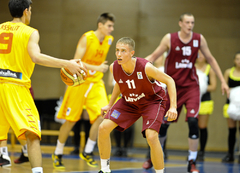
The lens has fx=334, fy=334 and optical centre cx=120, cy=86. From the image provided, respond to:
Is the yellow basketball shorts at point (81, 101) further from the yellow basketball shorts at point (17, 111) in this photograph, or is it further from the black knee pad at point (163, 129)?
the yellow basketball shorts at point (17, 111)

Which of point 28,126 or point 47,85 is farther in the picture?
point 47,85

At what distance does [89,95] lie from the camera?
5.23 meters

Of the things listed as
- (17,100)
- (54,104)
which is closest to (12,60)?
(17,100)

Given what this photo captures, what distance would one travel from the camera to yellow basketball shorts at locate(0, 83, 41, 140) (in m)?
3.06

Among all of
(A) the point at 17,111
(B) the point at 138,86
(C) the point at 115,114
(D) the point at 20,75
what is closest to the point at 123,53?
(B) the point at 138,86

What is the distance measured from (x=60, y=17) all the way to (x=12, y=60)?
241 inches

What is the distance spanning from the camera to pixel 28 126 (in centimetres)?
304

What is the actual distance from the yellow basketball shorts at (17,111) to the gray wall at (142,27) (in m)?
5.83

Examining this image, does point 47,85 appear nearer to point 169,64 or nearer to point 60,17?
point 60,17

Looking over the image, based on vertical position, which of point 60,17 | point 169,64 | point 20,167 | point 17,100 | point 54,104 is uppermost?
point 60,17

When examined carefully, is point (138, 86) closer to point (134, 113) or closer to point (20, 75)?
point (134, 113)

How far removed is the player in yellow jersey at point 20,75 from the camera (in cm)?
307

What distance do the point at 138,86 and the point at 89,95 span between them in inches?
65.1

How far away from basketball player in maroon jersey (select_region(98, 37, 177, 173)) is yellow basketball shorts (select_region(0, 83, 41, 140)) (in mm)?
916
